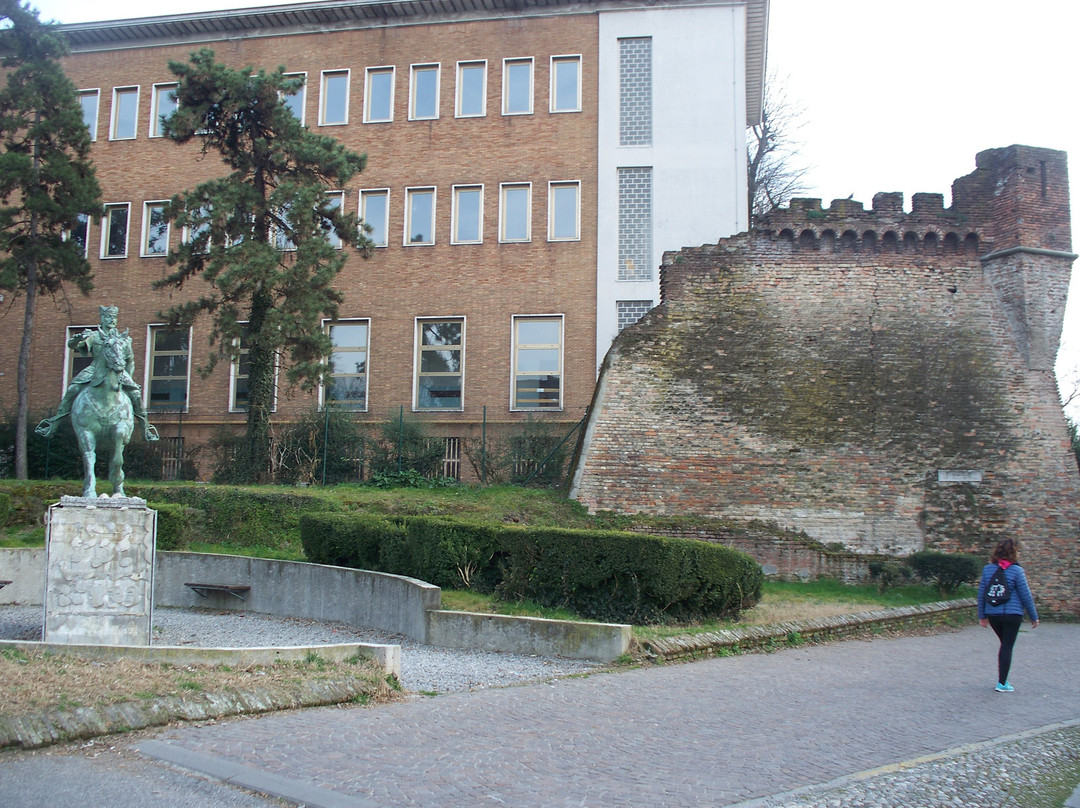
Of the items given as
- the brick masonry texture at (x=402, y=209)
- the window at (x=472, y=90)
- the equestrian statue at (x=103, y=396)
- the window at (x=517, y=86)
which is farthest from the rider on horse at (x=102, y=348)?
the window at (x=517, y=86)

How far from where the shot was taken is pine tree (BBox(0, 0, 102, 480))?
25.7 metres

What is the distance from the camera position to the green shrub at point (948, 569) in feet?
58.8

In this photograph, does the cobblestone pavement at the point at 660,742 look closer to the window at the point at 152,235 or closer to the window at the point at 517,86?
the window at the point at 517,86

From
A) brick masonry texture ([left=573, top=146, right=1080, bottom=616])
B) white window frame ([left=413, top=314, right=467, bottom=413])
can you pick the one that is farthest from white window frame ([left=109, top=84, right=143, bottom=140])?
brick masonry texture ([left=573, top=146, right=1080, bottom=616])

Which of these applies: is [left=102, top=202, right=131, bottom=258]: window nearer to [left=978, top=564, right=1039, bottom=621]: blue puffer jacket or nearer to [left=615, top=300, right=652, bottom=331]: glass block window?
[left=615, top=300, right=652, bottom=331]: glass block window

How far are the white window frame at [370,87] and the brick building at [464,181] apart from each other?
0.24 feet

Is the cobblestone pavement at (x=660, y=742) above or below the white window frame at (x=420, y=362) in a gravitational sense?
below

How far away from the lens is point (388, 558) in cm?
1460

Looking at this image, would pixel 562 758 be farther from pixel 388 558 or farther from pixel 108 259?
pixel 108 259

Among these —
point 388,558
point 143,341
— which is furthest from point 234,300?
point 388,558

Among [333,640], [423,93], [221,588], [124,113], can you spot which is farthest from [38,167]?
[333,640]

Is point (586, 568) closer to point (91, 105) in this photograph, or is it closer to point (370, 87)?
point (370, 87)

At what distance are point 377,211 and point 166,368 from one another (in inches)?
345

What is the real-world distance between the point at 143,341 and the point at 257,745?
27323 millimetres
